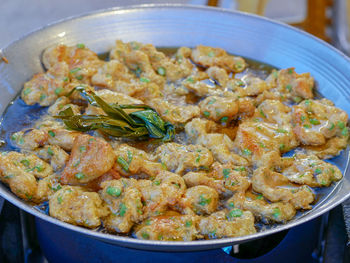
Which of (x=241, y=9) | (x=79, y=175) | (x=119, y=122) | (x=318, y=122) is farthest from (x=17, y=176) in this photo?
(x=241, y=9)

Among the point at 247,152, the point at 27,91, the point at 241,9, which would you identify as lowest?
the point at 247,152

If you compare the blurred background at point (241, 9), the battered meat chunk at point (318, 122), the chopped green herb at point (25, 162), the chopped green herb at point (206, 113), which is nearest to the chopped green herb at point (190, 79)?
the chopped green herb at point (206, 113)

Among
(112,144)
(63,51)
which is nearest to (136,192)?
(112,144)

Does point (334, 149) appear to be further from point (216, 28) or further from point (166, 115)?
point (216, 28)

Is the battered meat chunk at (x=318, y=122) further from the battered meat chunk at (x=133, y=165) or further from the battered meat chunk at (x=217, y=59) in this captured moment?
the battered meat chunk at (x=133, y=165)

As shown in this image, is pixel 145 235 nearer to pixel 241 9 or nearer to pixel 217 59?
pixel 217 59

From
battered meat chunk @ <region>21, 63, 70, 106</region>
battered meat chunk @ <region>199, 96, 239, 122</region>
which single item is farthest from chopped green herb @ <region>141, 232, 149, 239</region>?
battered meat chunk @ <region>21, 63, 70, 106</region>

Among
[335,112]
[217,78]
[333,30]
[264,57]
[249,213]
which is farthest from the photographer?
[333,30]
